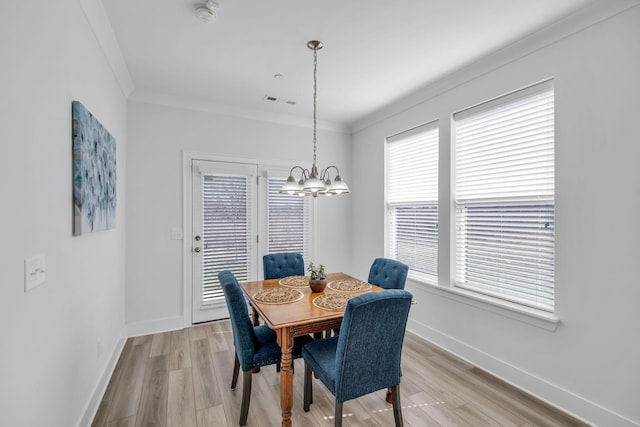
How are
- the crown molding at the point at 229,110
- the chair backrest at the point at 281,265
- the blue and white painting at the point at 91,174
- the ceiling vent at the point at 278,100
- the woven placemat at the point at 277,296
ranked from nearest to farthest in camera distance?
the blue and white painting at the point at 91,174, the woven placemat at the point at 277,296, the chair backrest at the point at 281,265, the crown molding at the point at 229,110, the ceiling vent at the point at 278,100

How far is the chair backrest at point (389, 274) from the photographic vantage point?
264 cm

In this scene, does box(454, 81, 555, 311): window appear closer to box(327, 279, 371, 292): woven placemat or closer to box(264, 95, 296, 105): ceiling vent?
box(327, 279, 371, 292): woven placemat

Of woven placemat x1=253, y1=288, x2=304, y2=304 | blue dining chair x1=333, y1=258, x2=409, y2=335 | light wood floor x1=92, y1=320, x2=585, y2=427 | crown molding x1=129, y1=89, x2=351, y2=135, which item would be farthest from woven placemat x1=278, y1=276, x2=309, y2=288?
crown molding x1=129, y1=89, x2=351, y2=135

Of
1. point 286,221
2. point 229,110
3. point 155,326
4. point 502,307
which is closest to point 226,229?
point 286,221

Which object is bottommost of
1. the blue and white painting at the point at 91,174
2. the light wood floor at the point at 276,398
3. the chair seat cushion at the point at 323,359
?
the light wood floor at the point at 276,398

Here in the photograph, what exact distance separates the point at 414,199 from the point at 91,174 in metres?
3.11

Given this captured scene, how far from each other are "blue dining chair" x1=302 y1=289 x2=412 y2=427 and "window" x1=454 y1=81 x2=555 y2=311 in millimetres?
1350

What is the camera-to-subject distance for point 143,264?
11.4 ft

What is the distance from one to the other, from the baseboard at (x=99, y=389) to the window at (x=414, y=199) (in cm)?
314

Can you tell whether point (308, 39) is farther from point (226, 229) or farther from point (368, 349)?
point (226, 229)

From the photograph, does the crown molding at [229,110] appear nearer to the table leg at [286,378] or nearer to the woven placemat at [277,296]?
the woven placemat at [277,296]
